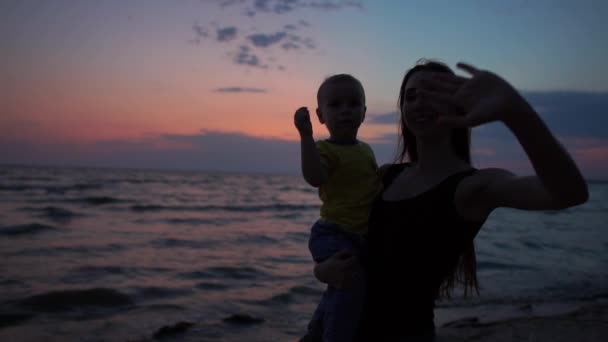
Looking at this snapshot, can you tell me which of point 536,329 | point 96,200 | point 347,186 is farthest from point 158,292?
point 96,200

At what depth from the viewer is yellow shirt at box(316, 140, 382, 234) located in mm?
2494

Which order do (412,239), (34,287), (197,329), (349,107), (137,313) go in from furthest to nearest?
(34,287) → (137,313) → (197,329) → (349,107) → (412,239)

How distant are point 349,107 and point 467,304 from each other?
6.01m

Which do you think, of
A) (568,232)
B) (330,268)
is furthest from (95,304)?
(568,232)

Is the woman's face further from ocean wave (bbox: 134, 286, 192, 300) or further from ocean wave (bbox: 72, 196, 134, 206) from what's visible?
ocean wave (bbox: 72, 196, 134, 206)

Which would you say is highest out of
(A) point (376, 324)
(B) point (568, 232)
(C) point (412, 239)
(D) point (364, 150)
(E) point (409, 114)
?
(E) point (409, 114)

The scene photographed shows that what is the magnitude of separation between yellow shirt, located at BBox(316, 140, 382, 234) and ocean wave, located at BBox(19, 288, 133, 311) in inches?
212

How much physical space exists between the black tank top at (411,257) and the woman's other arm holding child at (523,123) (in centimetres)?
53

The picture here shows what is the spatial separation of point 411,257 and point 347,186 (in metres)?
0.57

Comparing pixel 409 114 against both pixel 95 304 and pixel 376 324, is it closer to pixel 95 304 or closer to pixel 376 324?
pixel 376 324

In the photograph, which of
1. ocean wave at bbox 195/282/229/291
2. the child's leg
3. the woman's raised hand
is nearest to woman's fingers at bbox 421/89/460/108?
the woman's raised hand

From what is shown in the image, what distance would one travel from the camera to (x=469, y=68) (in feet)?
4.61

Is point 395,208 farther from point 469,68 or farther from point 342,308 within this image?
point 469,68

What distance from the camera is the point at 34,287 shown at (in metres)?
7.29
